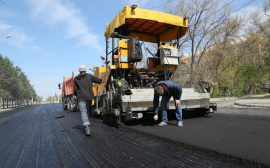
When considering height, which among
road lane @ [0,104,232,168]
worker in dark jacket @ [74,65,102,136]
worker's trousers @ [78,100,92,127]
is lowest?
road lane @ [0,104,232,168]

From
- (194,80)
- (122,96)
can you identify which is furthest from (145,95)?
(194,80)

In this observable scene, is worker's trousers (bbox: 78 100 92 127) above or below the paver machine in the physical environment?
below

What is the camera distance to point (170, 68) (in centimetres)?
618

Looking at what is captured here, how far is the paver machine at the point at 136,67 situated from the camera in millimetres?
5023

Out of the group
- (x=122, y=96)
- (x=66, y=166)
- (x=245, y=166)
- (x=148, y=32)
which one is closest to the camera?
(x=245, y=166)

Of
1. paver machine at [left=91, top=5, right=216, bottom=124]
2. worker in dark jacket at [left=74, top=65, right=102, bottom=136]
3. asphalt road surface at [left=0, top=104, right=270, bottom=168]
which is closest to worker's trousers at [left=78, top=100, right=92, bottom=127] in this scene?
worker in dark jacket at [left=74, top=65, right=102, bottom=136]

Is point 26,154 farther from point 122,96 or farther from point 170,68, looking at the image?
point 170,68

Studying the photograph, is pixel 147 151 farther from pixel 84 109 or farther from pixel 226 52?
pixel 226 52

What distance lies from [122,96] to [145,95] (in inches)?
25.1

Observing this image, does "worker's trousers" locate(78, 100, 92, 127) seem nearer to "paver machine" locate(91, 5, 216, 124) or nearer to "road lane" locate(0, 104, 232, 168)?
"road lane" locate(0, 104, 232, 168)

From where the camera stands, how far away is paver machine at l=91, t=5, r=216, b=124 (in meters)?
5.02

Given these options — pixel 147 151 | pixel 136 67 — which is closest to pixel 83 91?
pixel 136 67

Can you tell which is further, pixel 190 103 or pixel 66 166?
pixel 190 103

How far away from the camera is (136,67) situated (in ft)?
20.0
